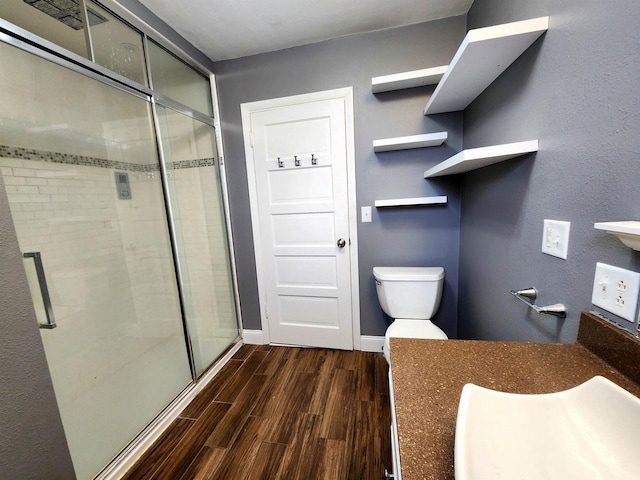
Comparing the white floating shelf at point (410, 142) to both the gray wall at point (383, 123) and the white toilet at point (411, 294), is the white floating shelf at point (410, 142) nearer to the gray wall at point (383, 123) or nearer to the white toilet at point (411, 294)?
the gray wall at point (383, 123)

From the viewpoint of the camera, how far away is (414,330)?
1.55m

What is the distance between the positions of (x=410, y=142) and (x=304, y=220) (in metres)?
0.95

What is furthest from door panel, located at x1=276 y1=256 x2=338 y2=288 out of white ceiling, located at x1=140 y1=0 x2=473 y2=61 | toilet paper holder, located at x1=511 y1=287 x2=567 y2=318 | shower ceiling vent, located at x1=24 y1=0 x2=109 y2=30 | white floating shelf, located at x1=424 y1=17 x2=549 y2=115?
shower ceiling vent, located at x1=24 y1=0 x2=109 y2=30

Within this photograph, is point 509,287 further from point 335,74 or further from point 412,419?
point 335,74

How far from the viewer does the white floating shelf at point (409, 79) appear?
57.5 inches

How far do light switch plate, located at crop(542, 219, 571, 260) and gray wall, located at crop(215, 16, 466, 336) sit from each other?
37.1 inches

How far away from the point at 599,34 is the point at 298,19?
1516 mm

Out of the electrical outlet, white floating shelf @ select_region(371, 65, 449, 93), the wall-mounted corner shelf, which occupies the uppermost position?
white floating shelf @ select_region(371, 65, 449, 93)

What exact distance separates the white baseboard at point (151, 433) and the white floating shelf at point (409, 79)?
7.92 feet

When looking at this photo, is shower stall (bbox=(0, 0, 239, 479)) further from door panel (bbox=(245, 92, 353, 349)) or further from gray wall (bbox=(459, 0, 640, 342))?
gray wall (bbox=(459, 0, 640, 342))

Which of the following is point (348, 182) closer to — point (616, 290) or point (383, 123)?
point (383, 123)

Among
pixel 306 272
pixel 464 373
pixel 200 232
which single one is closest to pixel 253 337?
pixel 306 272

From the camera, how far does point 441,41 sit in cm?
159

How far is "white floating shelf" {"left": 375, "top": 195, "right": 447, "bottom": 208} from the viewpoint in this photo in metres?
1.68
